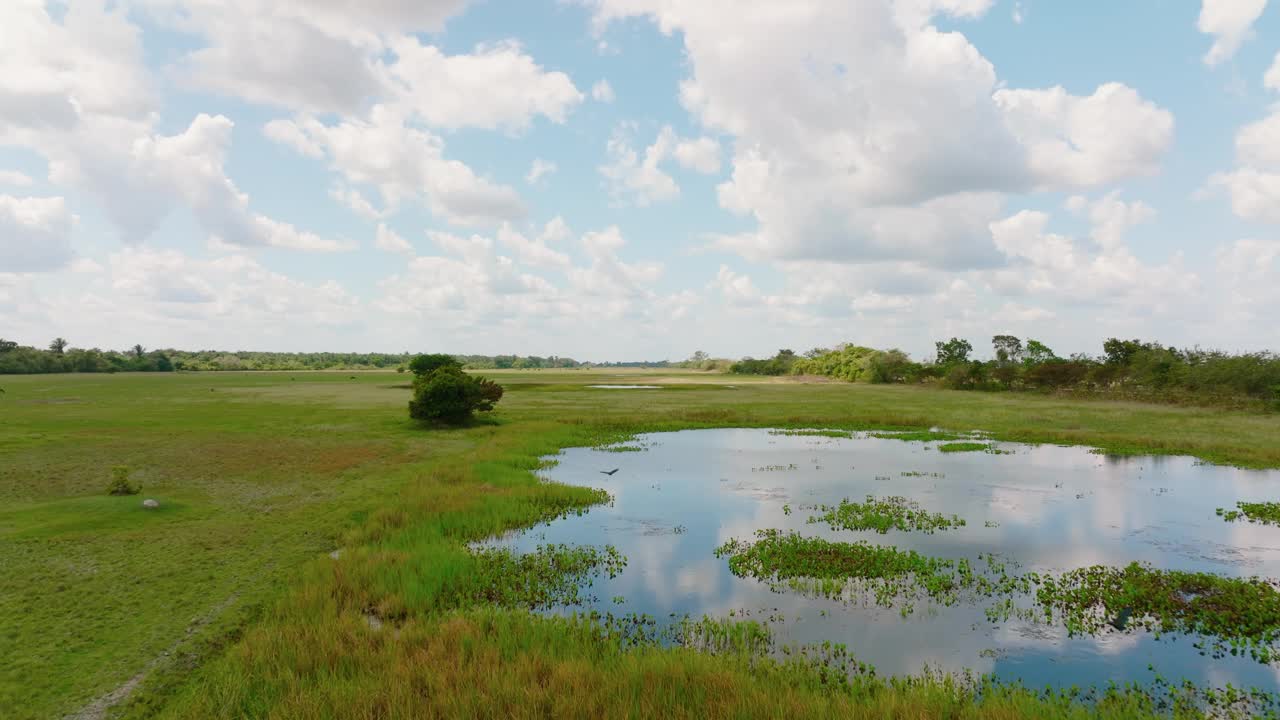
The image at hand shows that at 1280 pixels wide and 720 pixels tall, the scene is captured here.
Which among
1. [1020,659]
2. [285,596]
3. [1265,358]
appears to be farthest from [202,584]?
[1265,358]

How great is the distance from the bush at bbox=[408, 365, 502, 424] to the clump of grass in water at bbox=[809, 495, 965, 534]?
1261 inches

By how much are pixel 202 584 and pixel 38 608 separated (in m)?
2.74

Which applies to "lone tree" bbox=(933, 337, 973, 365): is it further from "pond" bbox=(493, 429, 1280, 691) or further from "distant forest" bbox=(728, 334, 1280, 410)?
"pond" bbox=(493, 429, 1280, 691)

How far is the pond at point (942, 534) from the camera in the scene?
37.3 feet

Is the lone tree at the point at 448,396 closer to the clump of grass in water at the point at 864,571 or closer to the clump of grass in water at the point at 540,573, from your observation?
the clump of grass in water at the point at 540,573

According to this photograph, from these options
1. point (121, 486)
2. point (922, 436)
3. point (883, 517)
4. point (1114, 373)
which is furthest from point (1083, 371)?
point (121, 486)

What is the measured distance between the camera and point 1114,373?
8381 cm

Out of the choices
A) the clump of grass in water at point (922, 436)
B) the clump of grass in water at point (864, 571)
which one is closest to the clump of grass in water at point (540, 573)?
the clump of grass in water at point (864, 571)

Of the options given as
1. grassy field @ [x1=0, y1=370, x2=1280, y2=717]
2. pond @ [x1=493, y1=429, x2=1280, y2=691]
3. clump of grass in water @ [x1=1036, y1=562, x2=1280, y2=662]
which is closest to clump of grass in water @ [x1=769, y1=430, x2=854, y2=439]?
pond @ [x1=493, y1=429, x2=1280, y2=691]

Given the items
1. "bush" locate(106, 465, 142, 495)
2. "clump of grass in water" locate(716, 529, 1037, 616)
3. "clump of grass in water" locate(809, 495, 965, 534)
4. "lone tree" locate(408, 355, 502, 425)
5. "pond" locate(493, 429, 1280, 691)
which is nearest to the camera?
"pond" locate(493, 429, 1280, 691)

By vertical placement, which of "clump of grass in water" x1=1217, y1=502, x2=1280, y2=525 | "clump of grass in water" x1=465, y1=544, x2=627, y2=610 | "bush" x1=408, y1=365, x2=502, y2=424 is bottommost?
"clump of grass in water" x1=465, y1=544, x2=627, y2=610

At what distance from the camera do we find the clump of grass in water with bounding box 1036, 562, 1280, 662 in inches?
484

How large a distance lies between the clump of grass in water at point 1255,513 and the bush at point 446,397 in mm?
43796

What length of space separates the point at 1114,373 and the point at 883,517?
87.4 metres
